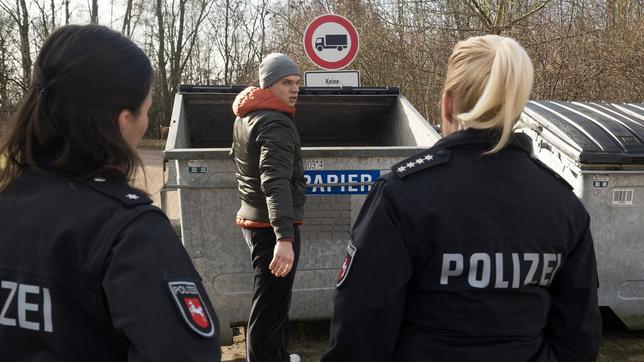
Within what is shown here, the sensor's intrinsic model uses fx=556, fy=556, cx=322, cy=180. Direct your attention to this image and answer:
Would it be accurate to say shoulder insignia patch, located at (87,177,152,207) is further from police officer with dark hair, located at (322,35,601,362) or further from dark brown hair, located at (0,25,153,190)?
police officer with dark hair, located at (322,35,601,362)

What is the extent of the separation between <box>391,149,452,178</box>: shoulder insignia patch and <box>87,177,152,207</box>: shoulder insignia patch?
0.65m

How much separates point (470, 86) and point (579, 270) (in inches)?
24.1

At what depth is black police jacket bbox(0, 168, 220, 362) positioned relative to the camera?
1071 mm

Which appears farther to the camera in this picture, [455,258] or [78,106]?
[455,258]

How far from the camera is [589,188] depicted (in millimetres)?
3643

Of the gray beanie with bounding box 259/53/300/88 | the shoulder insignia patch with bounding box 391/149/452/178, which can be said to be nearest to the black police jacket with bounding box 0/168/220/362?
the shoulder insignia patch with bounding box 391/149/452/178

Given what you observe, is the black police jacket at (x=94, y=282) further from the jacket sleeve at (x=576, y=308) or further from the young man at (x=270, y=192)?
the young man at (x=270, y=192)

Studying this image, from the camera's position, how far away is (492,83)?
1.38m

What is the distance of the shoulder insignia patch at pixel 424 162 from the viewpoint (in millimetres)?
1465

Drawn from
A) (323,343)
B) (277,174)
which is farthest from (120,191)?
(323,343)

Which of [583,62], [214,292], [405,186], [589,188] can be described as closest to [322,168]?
[214,292]

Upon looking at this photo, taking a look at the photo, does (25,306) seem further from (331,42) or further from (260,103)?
(331,42)

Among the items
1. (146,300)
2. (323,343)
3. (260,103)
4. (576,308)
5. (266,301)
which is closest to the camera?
(146,300)

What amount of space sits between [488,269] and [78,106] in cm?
105
